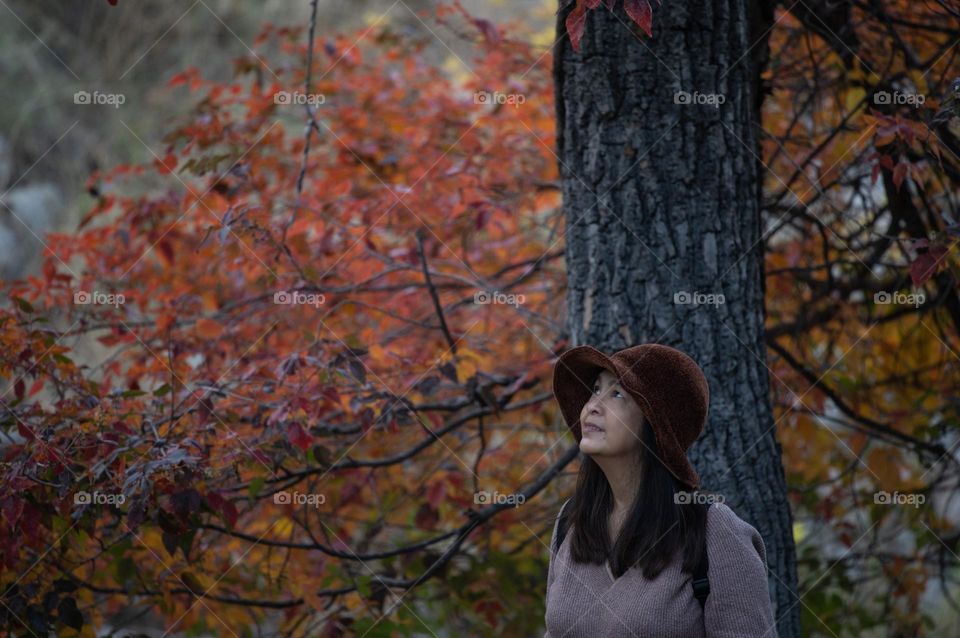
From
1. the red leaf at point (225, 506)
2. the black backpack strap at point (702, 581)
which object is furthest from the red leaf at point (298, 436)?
the black backpack strap at point (702, 581)

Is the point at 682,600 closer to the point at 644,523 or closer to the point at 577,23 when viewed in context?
the point at 644,523

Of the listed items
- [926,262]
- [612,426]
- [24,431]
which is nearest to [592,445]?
[612,426]

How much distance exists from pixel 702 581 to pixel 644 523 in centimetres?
18

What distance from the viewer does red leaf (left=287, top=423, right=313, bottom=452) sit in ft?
9.37

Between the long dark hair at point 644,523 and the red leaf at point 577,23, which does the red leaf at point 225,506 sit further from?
the red leaf at point 577,23

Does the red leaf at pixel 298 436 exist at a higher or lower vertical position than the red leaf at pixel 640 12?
lower

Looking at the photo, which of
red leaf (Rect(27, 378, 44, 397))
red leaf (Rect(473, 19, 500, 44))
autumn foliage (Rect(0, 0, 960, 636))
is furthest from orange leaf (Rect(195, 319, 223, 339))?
red leaf (Rect(473, 19, 500, 44))

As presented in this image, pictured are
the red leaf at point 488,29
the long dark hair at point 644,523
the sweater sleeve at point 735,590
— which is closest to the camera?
the sweater sleeve at point 735,590

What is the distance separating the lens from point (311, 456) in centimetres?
327

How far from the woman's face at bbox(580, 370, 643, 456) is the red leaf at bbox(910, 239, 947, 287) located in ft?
3.23

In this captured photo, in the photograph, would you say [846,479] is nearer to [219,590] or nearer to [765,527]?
[765,527]

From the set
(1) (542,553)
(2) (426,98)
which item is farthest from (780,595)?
(2) (426,98)

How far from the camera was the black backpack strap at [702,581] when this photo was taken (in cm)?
199

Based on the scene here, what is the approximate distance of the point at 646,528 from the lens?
6.89 feet
